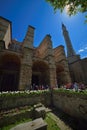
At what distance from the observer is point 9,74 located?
13344 millimetres

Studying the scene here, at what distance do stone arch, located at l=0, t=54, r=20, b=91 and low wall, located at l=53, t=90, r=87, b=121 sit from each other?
8383 mm

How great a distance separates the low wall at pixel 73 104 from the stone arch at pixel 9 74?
27.5 ft

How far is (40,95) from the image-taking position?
862cm

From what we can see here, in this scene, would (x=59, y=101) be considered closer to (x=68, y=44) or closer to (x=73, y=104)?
(x=73, y=104)

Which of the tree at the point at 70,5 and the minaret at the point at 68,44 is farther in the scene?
the minaret at the point at 68,44

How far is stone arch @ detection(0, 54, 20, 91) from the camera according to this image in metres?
12.5

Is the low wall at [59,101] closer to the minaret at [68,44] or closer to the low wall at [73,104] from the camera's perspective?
the low wall at [73,104]

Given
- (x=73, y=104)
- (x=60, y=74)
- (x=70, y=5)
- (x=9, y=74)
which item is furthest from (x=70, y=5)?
(x=60, y=74)

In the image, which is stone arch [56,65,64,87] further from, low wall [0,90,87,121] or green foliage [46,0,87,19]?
green foliage [46,0,87,19]

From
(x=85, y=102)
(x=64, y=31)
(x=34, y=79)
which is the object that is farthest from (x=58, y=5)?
(x=64, y=31)

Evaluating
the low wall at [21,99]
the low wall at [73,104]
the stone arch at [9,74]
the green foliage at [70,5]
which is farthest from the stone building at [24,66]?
the green foliage at [70,5]

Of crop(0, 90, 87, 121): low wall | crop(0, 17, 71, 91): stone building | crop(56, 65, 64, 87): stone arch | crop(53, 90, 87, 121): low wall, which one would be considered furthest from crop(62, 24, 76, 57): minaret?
crop(53, 90, 87, 121): low wall

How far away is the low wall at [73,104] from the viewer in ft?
17.4

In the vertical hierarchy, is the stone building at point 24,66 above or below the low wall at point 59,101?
above
